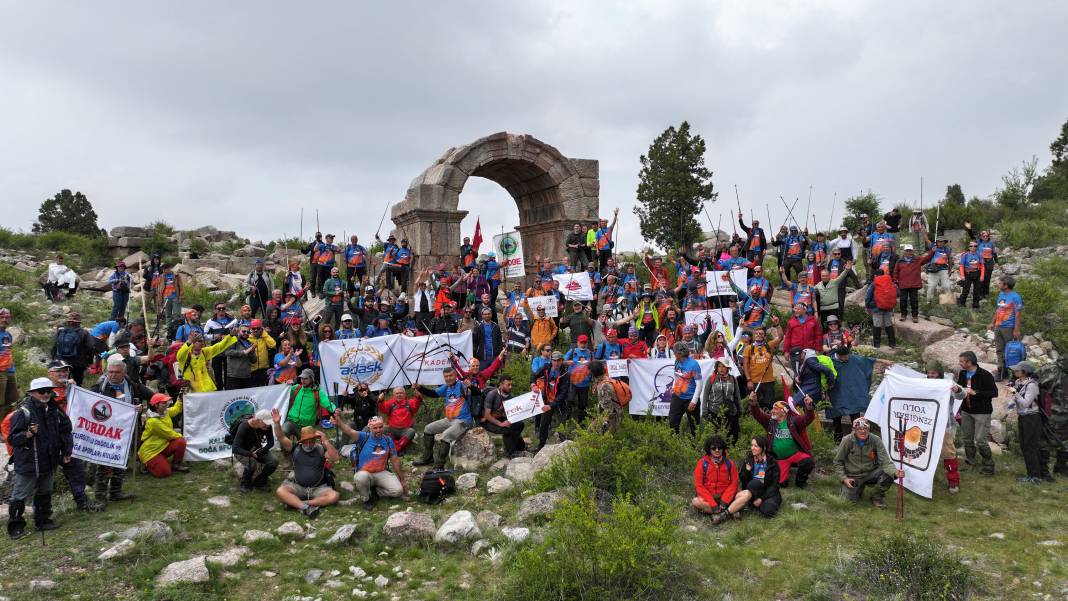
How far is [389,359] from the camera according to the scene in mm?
11055

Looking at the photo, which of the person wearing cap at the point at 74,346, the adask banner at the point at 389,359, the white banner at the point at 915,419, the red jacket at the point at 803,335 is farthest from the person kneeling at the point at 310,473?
the red jacket at the point at 803,335

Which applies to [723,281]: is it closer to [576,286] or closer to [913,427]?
[576,286]

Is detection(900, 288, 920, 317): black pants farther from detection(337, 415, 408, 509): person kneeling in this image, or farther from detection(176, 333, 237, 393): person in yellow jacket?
detection(176, 333, 237, 393): person in yellow jacket

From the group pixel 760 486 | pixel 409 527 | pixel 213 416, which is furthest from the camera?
pixel 213 416

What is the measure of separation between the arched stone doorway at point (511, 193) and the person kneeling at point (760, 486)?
1010cm

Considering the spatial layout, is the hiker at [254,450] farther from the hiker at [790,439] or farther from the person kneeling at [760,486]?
the hiker at [790,439]

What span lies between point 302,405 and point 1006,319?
34.8 feet

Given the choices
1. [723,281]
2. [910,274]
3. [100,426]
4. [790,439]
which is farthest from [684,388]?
[100,426]

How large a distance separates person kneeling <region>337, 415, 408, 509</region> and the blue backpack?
29.3ft

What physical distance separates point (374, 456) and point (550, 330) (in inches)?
177

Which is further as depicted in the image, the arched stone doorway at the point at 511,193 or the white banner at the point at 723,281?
the arched stone doorway at the point at 511,193

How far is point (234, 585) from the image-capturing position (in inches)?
249

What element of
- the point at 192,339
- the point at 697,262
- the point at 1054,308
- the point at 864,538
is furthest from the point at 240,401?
the point at 1054,308

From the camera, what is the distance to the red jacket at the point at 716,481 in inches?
309
